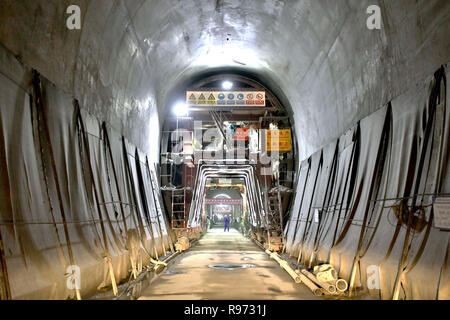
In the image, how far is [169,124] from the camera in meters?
14.4

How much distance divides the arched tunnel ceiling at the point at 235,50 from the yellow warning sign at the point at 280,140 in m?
0.81

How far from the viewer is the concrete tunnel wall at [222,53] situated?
4.58 meters

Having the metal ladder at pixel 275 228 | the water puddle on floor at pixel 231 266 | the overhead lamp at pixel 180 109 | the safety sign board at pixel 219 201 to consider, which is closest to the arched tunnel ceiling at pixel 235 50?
the overhead lamp at pixel 180 109

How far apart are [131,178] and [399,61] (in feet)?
21.1

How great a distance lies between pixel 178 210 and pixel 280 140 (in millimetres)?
5068

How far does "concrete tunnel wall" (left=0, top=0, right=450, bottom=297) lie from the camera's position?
458 cm

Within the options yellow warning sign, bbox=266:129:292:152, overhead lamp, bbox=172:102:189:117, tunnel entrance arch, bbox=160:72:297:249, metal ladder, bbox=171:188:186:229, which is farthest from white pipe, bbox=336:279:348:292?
overhead lamp, bbox=172:102:189:117

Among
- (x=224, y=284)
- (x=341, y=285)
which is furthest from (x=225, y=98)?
(x=341, y=285)

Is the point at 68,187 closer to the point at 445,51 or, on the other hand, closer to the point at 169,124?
the point at 445,51

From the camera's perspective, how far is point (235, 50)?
12.3 m

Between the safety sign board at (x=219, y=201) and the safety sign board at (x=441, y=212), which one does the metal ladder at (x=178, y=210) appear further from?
the safety sign board at (x=219, y=201)

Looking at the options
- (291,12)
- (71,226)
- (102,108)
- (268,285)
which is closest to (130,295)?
(71,226)

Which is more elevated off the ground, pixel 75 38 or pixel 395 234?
pixel 75 38

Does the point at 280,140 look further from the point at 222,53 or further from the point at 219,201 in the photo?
the point at 219,201
